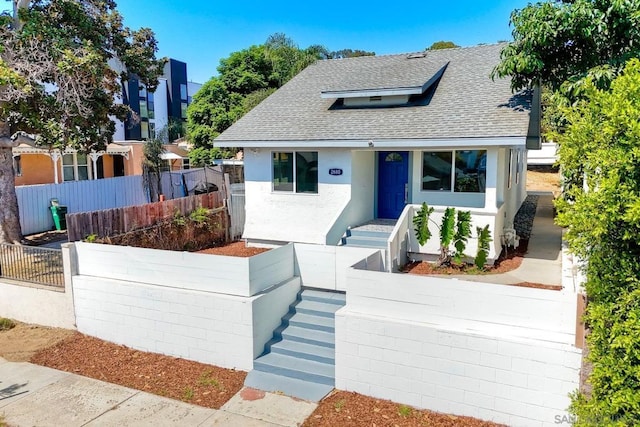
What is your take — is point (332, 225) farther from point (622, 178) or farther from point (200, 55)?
point (200, 55)

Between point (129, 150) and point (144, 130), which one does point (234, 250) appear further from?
point (144, 130)

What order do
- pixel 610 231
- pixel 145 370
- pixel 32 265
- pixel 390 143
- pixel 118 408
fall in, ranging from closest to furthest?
pixel 610 231
pixel 118 408
pixel 145 370
pixel 32 265
pixel 390 143

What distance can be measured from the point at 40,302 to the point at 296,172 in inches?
297

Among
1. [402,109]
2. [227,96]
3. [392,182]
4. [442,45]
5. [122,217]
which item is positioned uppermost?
[442,45]

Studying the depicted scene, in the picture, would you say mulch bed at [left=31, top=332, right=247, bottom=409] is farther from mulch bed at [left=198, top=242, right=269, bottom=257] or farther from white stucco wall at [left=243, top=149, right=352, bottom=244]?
white stucco wall at [left=243, top=149, right=352, bottom=244]

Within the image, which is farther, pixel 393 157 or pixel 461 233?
pixel 393 157

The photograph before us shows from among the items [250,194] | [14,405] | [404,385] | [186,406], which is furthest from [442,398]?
[250,194]

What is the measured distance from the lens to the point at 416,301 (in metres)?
7.47

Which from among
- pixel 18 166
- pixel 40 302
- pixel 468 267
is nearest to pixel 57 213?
pixel 40 302

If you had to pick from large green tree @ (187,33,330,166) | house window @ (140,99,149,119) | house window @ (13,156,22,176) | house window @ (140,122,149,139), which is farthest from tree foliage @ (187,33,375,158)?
house window @ (140,99,149,119)

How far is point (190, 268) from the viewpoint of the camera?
9383 millimetres

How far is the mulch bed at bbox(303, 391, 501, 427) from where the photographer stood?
7000 millimetres

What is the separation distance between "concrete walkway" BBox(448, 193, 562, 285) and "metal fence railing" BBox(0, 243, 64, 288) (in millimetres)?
9377

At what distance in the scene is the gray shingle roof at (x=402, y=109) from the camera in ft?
39.4
